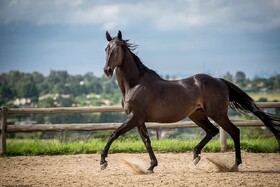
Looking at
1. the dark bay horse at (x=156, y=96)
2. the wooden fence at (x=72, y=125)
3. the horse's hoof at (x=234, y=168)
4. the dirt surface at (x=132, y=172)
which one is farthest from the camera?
the wooden fence at (x=72, y=125)

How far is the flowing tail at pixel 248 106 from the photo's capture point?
8922 mm

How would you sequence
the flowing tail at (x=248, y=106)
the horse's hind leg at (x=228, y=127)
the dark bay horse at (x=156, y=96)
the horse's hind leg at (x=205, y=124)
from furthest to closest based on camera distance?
the horse's hind leg at (x=205, y=124) → the flowing tail at (x=248, y=106) → the horse's hind leg at (x=228, y=127) → the dark bay horse at (x=156, y=96)

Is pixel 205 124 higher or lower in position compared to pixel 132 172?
higher

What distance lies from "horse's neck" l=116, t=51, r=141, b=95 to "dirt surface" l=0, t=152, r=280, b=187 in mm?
1318

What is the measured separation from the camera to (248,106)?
9.11 meters

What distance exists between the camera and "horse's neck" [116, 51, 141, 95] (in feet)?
27.2

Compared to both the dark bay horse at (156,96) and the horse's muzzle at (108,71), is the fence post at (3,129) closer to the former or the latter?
the dark bay horse at (156,96)

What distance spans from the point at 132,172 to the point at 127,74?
175 cm

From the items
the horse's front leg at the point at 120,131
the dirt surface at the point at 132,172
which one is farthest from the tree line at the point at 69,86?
the horse's front leg at the point at 120,131

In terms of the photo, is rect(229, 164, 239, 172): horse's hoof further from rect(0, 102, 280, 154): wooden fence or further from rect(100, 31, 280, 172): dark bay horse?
rect(0, 102, 280, 154): wooden fence

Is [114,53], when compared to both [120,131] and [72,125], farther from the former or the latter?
[72,125]

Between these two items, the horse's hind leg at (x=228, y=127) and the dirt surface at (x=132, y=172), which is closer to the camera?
the dirt surface at (x=132, y=172)

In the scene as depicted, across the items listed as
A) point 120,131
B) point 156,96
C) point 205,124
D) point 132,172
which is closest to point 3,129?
point 132,172

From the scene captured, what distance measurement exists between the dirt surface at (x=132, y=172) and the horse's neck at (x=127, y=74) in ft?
4.32
